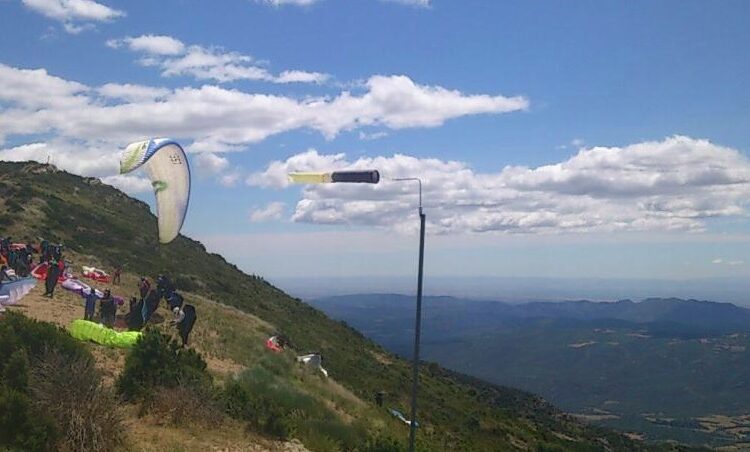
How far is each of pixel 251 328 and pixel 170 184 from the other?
1302 centimetres

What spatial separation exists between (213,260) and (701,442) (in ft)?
253

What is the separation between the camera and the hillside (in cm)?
2178

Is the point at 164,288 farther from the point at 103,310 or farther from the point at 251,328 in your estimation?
the point at 251,328

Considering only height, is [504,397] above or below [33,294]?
below

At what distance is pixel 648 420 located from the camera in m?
133

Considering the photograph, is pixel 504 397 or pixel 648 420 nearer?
pixel 504 397

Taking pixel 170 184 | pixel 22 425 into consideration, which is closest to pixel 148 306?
pixel 170 184

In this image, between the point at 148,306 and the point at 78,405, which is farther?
the point at 148,306

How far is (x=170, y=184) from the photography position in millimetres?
17312

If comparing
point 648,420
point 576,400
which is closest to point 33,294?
point 648,420

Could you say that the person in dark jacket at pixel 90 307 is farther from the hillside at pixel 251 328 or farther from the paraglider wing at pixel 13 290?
the paraglider wing at pixel 13 290

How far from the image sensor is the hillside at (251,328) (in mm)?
21781

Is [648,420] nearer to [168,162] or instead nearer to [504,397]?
[504,397]

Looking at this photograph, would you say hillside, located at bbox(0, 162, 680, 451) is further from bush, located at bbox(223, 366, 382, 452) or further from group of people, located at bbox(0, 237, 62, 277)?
group of people, located at bbox(0, 237, 62, 277)
